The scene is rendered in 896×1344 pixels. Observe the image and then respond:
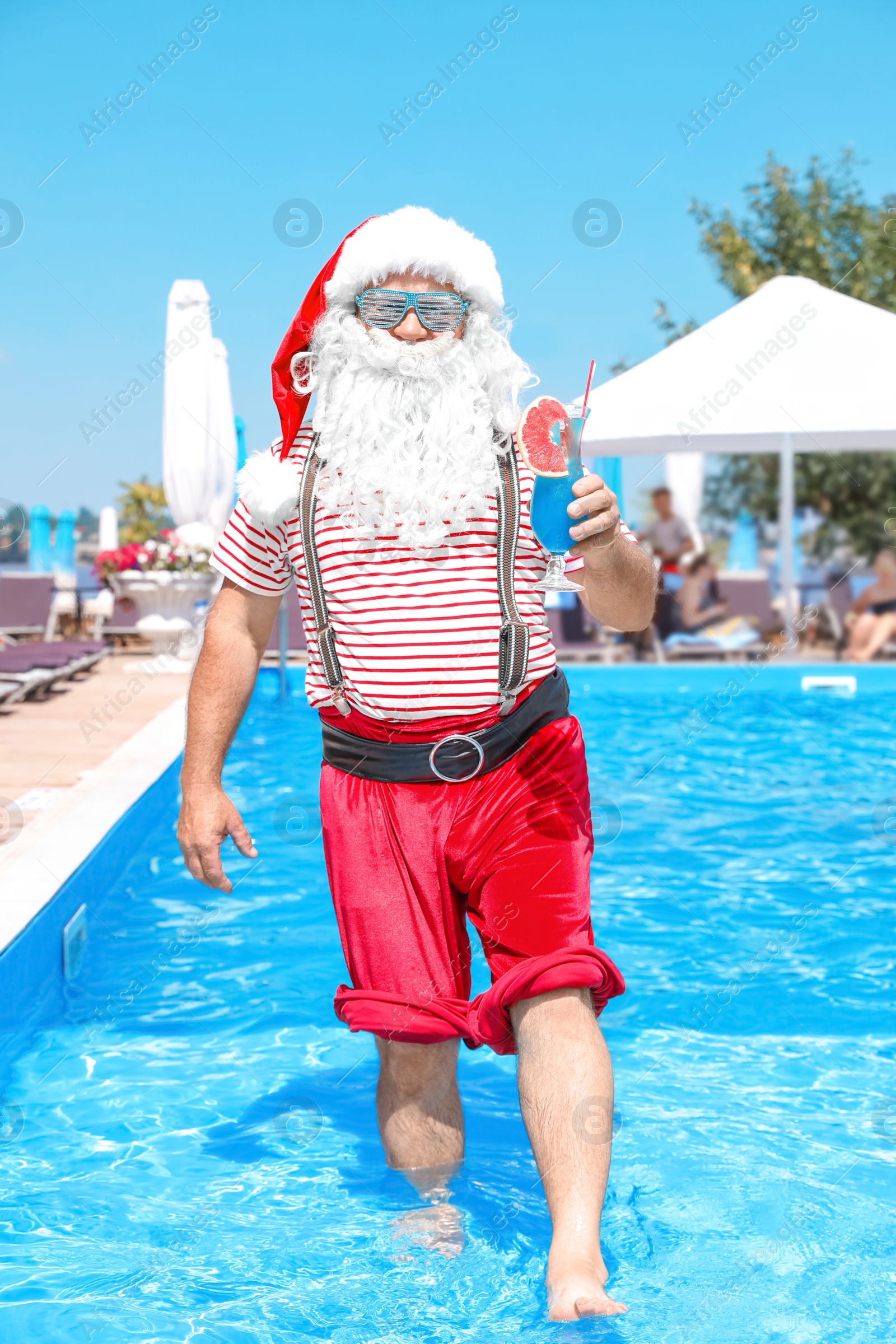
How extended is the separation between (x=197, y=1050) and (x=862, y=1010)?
206 cm

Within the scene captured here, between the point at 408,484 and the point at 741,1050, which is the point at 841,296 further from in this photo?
the point at 408,484

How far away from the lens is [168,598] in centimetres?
1152

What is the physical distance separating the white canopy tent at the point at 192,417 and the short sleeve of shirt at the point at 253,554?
31.5 ft

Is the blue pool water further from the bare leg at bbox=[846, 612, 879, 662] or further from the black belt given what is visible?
the bare leg at bbox=[846, 612, 879, 662]

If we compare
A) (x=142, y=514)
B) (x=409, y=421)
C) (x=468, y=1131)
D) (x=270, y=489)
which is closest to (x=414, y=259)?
(x=409, y=421)

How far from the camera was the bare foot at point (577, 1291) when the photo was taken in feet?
5.82

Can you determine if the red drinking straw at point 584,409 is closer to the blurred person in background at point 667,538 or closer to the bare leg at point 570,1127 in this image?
the bare leg at point 570,1127

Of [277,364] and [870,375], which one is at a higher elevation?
[870,375]

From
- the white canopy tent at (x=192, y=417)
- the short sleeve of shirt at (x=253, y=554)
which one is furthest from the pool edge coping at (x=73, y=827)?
the white canopy tent at (x=192, y=417)

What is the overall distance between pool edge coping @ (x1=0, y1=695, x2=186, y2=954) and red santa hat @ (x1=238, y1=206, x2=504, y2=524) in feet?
4.94

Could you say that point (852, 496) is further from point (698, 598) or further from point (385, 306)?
point (385, 306)

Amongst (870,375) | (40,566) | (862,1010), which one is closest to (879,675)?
(870,375)

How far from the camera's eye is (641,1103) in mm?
3119
